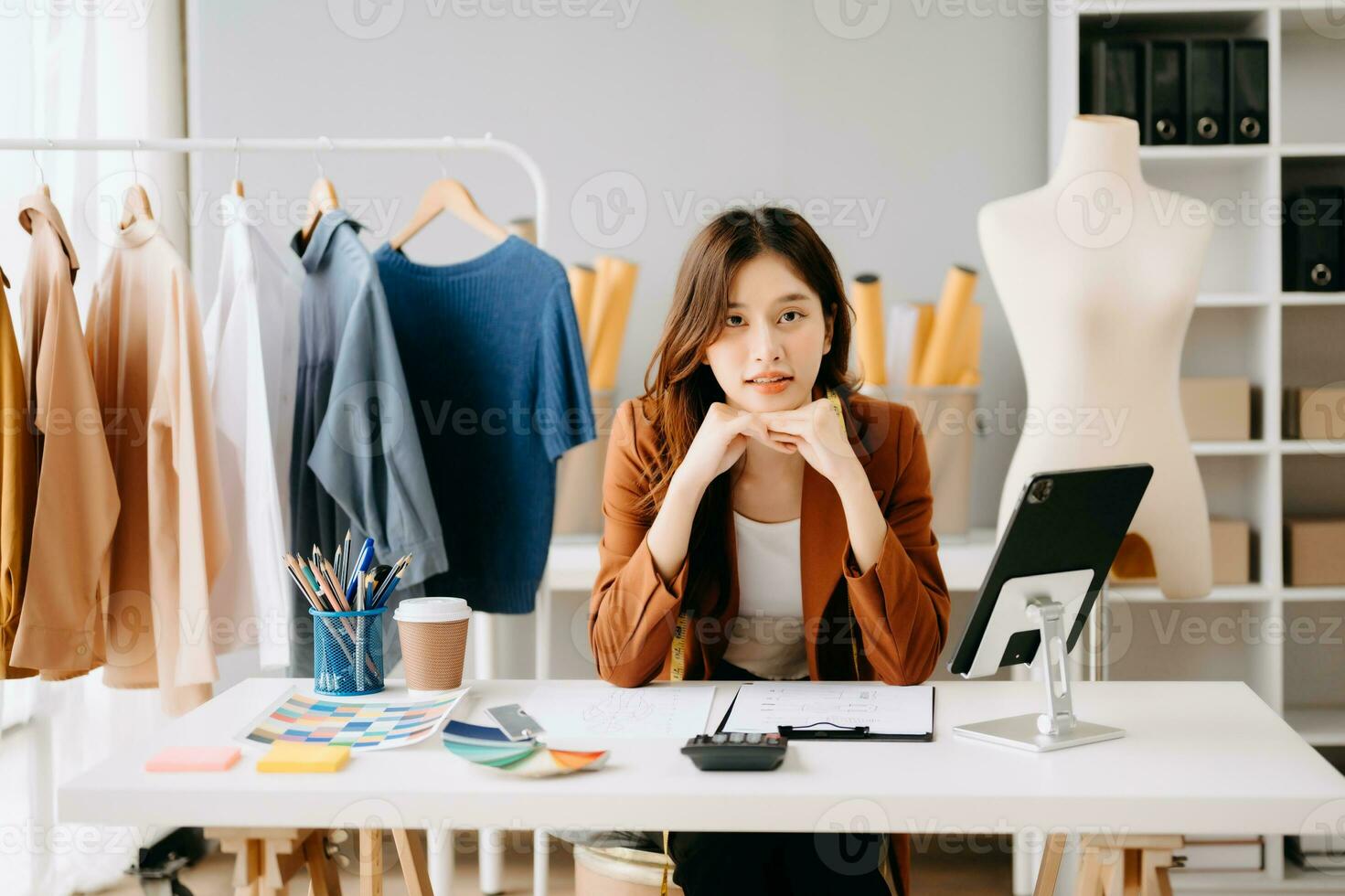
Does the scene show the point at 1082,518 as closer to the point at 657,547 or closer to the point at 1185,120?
the point at 657,547

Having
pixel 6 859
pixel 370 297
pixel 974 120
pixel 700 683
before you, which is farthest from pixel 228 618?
pixel 974 120

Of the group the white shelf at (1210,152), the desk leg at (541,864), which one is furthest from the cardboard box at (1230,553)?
the desk leg at (541,864)

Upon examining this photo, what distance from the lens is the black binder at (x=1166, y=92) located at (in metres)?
2.69

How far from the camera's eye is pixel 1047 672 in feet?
4.51

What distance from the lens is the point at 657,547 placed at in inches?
64.9

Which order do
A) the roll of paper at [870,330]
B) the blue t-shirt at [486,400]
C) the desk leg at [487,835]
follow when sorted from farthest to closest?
the roll of paper at [870,330], the desk leg at [487,835], the blue t-shirt at [486,400]

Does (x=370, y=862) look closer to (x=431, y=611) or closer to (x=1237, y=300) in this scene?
(x=431, y=611)

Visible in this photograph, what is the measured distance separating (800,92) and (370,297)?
4.73 ft

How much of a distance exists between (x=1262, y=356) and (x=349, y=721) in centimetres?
225

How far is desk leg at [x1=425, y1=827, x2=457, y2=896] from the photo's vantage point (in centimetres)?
241

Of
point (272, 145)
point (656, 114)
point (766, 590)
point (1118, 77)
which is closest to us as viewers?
point (766, 590)

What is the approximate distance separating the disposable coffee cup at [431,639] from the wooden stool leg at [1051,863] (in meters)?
0.80

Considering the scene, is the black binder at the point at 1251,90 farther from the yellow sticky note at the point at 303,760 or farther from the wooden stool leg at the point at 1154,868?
the yellow sticky note at the point at 303,760

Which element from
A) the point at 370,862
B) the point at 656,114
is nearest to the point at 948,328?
the point at 656,114
